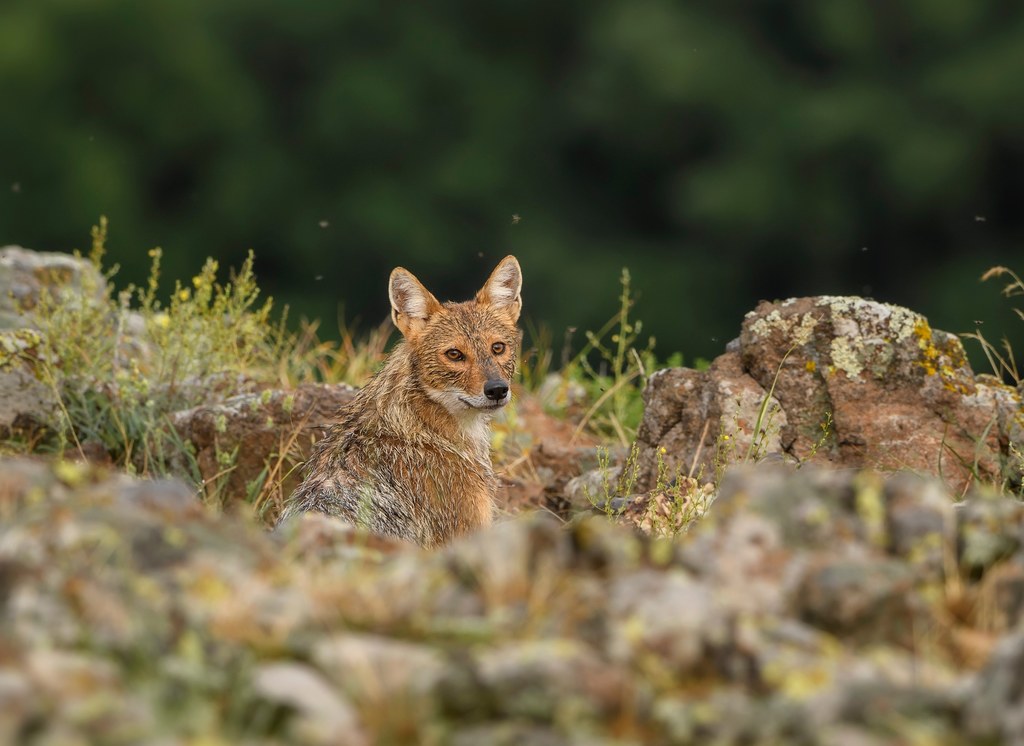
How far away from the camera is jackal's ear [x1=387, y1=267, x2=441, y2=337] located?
611cm

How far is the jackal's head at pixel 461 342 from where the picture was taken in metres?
5.87

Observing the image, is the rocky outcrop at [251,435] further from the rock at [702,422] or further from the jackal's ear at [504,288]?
the rock at [702,422]

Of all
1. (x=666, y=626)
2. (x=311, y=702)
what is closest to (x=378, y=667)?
(x=311, y=702)

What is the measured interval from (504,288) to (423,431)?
86 centimetres

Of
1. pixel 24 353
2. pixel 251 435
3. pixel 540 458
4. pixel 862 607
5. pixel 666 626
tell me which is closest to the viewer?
pixel 666 626

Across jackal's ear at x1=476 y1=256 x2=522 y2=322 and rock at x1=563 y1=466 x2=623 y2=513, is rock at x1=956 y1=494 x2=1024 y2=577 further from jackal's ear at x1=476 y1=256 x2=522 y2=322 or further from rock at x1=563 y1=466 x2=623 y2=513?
jackal's ear at x1=476 y1=256 x2=522 y2=322

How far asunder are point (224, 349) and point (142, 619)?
4572mm

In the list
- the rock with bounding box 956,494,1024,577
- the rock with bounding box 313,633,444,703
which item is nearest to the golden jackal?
the rock with bounding box 956,494,1024,577

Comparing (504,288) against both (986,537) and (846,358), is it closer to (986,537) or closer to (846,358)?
(846,358)

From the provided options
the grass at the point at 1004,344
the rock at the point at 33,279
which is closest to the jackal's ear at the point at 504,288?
the grass at the point at 1004,344

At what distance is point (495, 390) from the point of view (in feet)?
19.1

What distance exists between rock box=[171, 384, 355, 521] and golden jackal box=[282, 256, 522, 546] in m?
0.37

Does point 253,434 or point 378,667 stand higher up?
point 253,434

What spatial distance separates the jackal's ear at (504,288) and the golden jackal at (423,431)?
0.10 feet
